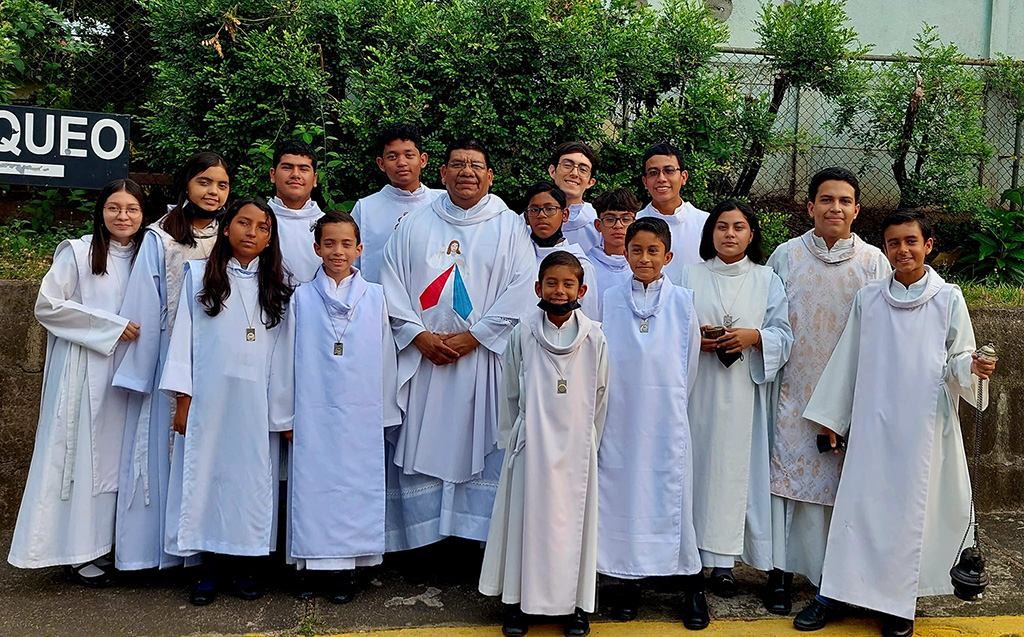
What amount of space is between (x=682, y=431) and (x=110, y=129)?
3542mm

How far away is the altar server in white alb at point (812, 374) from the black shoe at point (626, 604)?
24.9 inches

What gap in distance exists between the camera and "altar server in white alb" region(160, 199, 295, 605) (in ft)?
14.5

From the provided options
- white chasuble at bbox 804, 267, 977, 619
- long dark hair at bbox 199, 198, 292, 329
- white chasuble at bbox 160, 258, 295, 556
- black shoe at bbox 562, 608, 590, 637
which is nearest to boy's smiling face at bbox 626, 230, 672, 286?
white chasuble at bbox 804, 267, 977, 619

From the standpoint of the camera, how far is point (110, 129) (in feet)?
18.3

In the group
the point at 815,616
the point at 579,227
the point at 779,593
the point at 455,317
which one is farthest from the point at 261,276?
the point at 815,616

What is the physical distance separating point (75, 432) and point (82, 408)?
0.11m

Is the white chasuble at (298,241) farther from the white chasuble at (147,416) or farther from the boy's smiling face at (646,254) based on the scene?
the boy's smiling face at (646,254)

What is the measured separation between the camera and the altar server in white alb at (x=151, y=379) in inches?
180

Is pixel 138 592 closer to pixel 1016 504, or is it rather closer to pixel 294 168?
pixel 294 168

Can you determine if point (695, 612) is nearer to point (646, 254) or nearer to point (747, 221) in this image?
point (646, 254)

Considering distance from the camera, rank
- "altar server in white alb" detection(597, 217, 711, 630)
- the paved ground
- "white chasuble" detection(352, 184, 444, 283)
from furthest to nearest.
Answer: "white chasuble" detection(352, 184, 444, 283) → "altar server in white alb" detection(597, 217, 711, 630) → the paved ground

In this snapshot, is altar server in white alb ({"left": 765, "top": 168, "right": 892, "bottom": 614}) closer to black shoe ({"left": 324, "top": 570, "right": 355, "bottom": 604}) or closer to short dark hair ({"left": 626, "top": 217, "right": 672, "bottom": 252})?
short dark hair ({"left": 626, "top": 217, "right": 672, "bottom": 252})

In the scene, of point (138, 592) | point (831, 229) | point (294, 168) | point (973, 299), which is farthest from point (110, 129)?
point (973, 299)

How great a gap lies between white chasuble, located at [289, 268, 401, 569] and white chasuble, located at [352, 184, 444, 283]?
28.5 inches
